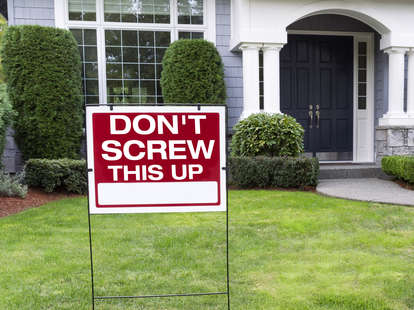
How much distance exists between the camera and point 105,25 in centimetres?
724

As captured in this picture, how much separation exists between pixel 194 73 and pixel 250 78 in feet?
3.36

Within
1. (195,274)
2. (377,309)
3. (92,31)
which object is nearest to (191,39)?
(92,31)

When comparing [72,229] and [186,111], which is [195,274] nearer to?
[186,111]

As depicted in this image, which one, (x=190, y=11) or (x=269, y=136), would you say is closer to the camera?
(x=269, y=136)

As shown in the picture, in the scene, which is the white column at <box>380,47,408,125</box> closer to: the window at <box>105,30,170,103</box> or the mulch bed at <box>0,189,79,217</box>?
the window at <box>105,30,170,103</box>

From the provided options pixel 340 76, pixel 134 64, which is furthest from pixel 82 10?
pixel 340 76

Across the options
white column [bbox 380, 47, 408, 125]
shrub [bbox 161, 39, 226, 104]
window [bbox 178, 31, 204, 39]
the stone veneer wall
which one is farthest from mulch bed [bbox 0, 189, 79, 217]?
white column [bbox 380, 47, 408, 125]

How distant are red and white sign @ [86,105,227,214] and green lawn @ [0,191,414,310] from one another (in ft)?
2.32

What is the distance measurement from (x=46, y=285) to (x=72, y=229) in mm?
1403

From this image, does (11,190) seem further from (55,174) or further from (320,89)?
(320,89)

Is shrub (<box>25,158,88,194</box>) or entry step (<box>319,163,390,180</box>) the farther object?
entry step (<box>319,163,390,180</box>)

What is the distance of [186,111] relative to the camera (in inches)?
85.8

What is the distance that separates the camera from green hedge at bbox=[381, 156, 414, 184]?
6156 millimetres

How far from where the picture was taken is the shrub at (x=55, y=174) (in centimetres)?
572
